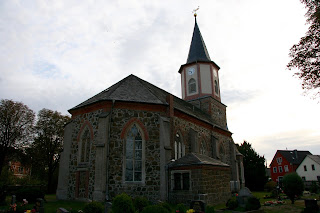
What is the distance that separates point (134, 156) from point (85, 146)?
3770mm

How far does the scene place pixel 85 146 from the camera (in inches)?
663

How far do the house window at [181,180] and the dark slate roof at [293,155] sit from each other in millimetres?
44167

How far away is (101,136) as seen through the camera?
1527 centimetres

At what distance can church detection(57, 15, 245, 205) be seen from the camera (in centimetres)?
1472

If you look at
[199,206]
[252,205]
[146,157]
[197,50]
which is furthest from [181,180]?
[197,50]

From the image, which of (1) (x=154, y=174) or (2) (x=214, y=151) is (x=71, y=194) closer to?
(1) (x=154, y=174)

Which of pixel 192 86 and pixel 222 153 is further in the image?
pixel 192 86

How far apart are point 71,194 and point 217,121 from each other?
61.1 feet

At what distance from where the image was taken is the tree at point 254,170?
110ft

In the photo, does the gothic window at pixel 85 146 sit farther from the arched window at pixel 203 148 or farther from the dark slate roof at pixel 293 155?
the dark slate roof at pixel 293 155

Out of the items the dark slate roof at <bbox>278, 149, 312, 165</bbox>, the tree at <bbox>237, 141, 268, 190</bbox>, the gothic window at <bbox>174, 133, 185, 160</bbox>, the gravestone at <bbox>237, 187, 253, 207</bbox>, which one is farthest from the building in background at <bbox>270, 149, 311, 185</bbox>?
the gravestone at <bbox>237, 187, 253, 207</bbox>

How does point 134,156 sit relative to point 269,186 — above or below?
above

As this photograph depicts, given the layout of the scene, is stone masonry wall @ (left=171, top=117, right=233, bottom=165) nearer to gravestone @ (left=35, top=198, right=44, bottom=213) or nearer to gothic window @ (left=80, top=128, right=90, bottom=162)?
gothic window @ (left=80, top=128, right=90, bottom=162)

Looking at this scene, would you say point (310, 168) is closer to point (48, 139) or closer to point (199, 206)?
point (199, 206)
